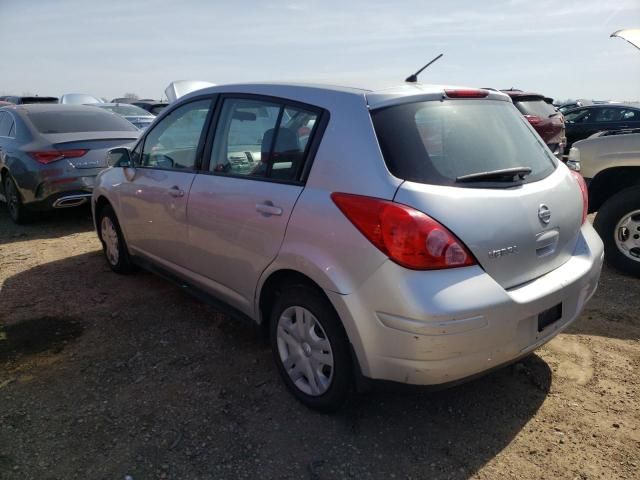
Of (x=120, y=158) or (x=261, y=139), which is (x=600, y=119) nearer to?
(x=120, y=158)

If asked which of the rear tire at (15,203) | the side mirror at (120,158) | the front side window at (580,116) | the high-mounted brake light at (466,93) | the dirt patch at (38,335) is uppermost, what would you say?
the high-mounted brake light at (466,93)

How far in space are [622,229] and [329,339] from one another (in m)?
3.44

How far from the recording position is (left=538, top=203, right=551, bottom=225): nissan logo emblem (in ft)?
7.95

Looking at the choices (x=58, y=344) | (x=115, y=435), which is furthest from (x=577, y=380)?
(x=58, y=344)

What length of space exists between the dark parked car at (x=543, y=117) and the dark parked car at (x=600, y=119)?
144 inches

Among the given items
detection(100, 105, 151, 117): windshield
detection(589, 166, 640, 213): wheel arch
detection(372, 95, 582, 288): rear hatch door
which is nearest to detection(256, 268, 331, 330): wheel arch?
detection(372, 95, 582, 288): rear hatch door

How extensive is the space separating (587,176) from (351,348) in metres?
3.70

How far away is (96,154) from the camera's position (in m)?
6.46

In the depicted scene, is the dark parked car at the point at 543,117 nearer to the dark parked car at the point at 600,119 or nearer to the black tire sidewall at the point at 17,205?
the dark parked car at the point at 600,119

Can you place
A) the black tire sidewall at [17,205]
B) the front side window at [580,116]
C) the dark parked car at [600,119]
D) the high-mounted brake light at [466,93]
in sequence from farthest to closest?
the front side window at [580,116] → the dark parked car at [600,119] → the black tire sidewall at [17,205] → the high-mounted brake light at [466,93]

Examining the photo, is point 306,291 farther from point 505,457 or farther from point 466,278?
point 505,457

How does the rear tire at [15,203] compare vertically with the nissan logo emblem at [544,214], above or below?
below

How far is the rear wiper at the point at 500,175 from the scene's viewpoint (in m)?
2.33

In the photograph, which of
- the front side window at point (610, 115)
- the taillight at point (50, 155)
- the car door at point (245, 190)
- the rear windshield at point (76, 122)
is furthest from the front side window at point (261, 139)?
the front side window at point (610, 115)
